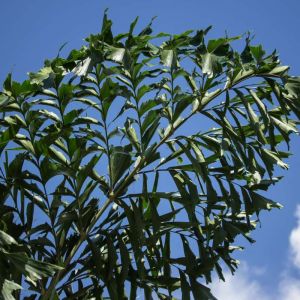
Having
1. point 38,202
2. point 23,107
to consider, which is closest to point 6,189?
point 38,202

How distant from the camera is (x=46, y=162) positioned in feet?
11.5

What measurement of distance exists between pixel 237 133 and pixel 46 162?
1.06 meters

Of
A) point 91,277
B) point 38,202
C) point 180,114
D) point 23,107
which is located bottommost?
point 91,277

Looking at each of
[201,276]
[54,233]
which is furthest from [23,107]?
[201,276]

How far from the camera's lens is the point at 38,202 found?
3680 millimetres

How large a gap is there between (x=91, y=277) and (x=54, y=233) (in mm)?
358

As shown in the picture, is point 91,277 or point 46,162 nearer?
point 46,162

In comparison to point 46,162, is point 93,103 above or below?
above

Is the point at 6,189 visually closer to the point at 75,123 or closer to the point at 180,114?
the point at 75,123

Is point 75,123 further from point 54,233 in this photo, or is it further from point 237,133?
point 237,133

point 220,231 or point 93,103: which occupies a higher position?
point 93,103

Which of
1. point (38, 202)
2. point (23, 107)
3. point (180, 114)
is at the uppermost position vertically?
point (180, 114)

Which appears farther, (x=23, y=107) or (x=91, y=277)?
(x=91, y=277)

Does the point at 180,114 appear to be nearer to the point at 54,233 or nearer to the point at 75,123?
the point at 75,123
